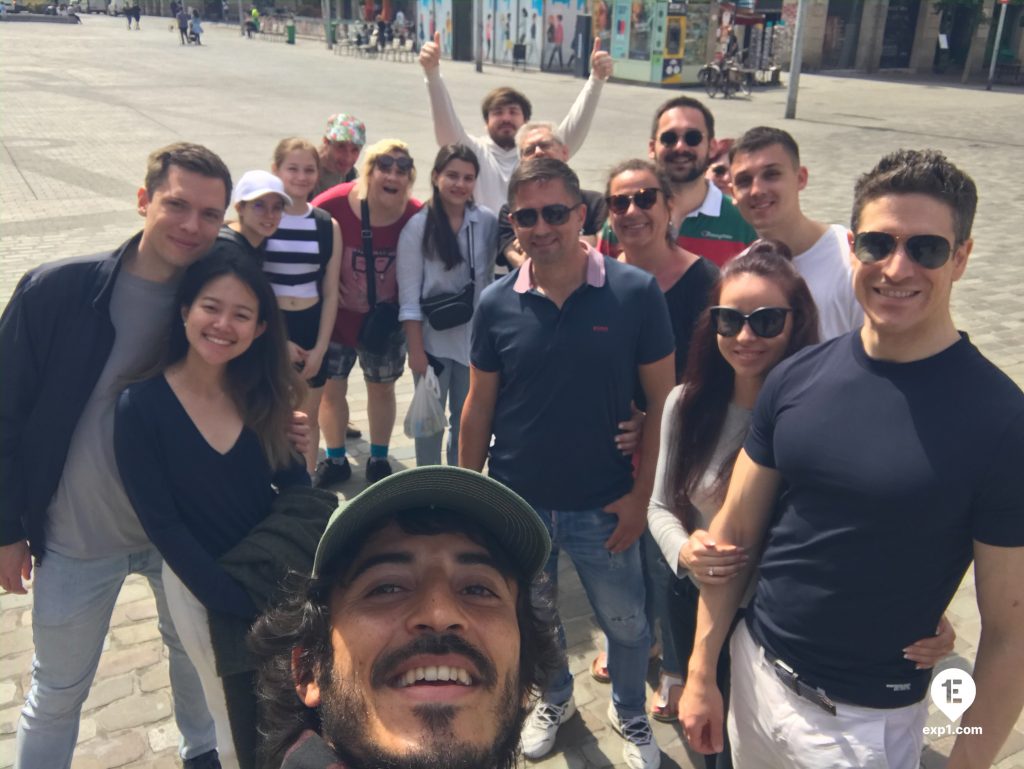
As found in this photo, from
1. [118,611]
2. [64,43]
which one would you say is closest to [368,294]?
[118,611]

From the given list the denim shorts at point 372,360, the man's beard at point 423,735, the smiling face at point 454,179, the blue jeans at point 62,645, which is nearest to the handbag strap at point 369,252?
the denim shorts at point 372,360

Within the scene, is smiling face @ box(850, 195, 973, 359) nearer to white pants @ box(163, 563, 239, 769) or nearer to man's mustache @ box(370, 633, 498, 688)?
man's mustache @ box(370, 633, 498, 688)

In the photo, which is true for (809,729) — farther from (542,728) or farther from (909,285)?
(542,728)

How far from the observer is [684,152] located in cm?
416

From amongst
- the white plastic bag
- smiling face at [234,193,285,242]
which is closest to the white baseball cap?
smiling face at [234,193,285,242]

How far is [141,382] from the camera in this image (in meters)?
2.38

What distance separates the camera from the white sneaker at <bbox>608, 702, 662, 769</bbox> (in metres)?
3.04

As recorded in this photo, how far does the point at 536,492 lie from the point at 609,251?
4.96 feet

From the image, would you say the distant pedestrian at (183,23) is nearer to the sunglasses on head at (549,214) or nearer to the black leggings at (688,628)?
the sunglasses on head at (549,214)

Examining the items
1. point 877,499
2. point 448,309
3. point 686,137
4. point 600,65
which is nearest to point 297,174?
point 448,309

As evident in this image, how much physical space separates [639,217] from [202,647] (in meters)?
2.27

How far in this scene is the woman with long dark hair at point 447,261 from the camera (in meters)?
4.29

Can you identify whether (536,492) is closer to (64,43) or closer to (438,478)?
(438,478)

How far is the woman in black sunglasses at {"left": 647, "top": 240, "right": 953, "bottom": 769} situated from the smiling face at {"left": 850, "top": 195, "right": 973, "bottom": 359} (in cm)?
50
